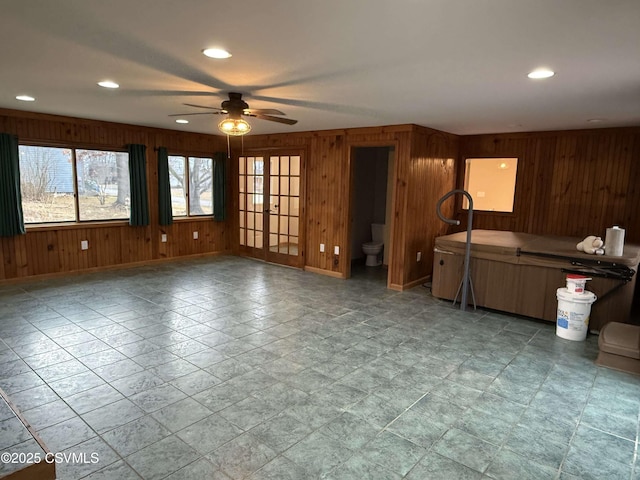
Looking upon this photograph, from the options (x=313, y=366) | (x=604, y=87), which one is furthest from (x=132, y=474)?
(x=604, y=87)

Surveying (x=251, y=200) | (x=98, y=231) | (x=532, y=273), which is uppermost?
(x=251, y=200)

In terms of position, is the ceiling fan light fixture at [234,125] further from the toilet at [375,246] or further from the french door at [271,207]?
the toilet at [375,246]

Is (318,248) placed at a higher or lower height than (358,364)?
higher

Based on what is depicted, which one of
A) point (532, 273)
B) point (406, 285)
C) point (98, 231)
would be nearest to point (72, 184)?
point (98, 231)

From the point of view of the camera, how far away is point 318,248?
6.74m

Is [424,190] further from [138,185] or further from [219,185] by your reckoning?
[138,185]

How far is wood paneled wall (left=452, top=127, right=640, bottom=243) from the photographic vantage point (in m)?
5.35

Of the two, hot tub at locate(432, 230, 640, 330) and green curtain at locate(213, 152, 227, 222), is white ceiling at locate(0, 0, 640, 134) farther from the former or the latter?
green curtain at locate(213, 152, 227, 222)

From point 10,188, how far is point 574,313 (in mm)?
7085

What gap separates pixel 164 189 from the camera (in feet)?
22.8

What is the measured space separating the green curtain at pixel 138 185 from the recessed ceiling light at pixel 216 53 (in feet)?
14.7

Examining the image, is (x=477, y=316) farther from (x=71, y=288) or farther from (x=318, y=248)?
(x=71, y=288)

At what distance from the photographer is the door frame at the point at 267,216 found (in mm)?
6832

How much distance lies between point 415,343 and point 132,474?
104 inches
